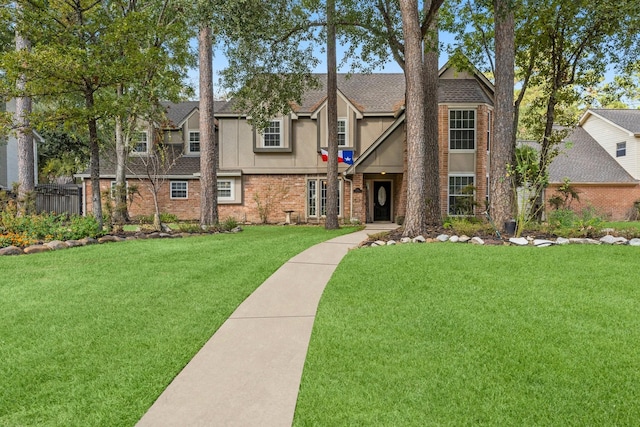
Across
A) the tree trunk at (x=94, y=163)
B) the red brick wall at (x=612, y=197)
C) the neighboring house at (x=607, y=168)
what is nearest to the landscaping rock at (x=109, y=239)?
the tree trunk at (x=94, y=163)

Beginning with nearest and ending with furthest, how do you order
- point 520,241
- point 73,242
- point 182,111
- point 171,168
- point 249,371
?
point 249,371, point 520,241, point 73,242, point 171,168, point 182,111

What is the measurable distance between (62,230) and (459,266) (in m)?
9.45

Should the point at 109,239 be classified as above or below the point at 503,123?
below

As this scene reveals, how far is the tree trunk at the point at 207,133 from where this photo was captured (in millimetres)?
12680

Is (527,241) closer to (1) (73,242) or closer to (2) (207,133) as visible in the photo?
(2) (207,133)

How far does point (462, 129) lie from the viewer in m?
16.7

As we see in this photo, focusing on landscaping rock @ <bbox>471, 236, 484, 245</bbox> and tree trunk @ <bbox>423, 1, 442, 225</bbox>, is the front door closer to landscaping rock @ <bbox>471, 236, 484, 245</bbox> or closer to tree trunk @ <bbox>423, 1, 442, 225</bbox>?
tree trunk @ <bbox>423, 1, 442, 225</bbox>

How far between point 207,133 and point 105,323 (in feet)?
31.8

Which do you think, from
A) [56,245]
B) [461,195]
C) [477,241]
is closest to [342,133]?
[461,195]

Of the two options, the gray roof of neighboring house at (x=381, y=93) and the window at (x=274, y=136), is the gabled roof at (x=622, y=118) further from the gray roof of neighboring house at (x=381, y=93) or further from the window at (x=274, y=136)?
the window at (x=274, y=136)

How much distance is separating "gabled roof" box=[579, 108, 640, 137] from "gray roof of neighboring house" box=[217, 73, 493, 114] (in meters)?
11.6

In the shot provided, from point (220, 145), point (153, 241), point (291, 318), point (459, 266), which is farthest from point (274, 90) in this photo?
point (291, 318)

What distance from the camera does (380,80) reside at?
21000 mm

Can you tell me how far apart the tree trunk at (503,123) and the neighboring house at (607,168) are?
13.3m
